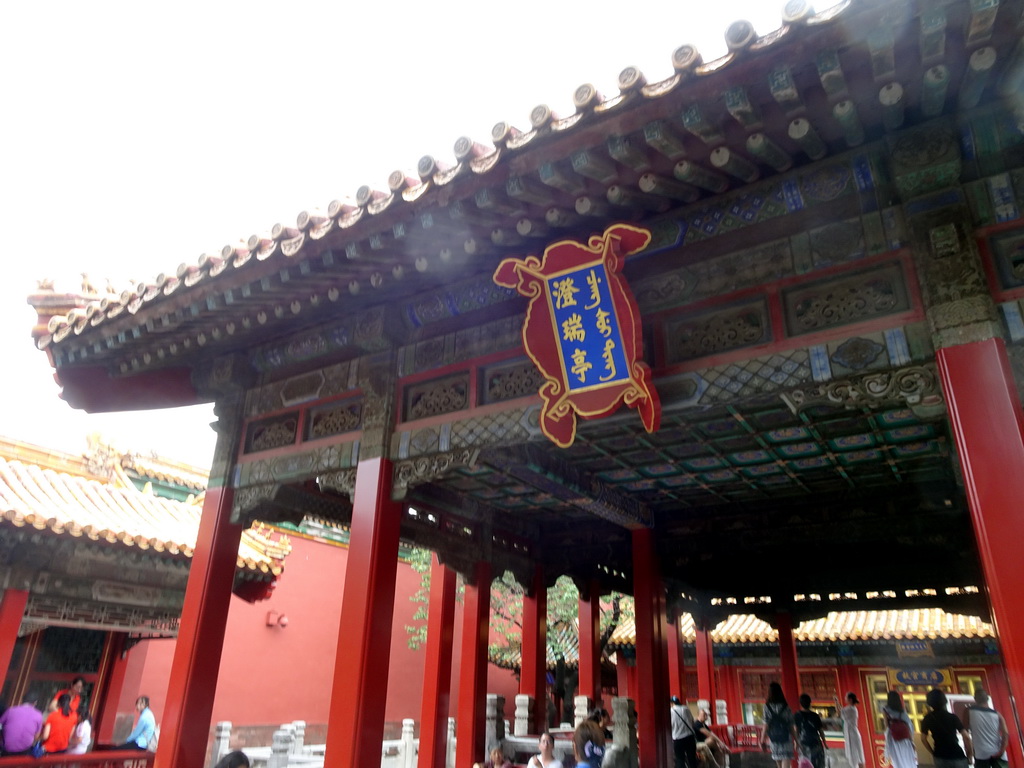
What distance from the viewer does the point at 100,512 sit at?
Answer: 8984 mm

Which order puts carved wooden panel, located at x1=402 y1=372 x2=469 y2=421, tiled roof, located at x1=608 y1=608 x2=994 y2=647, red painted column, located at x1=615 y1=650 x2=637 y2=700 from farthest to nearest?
red painted column, located at x1=615 y1=650 x2=637 y2=700 → tiled roof, located at x1=608 y1=608 x2=994 y2=647 → carved wooden panel, located at x1=402 y1=372 x2=469 y2=421

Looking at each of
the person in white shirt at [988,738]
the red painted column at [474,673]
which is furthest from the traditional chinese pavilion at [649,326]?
the person in white shirt at [988,738]

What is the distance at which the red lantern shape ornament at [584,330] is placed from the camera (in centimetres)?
393

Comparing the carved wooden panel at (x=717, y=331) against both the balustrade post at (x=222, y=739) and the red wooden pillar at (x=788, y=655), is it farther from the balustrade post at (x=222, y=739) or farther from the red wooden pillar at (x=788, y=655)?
the balustrade post at (x=222, y=739)

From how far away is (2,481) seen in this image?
8.27 meters

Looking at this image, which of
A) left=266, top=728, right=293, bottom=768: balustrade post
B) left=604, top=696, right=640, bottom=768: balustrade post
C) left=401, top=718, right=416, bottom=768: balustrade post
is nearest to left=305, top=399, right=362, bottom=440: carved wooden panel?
left=604, top=696, right=640, bottom=768: balustrade post

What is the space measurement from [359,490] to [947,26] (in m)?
4.30

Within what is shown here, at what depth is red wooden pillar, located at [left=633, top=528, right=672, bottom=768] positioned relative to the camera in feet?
24.5

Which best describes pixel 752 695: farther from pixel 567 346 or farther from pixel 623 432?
pixel 567 346

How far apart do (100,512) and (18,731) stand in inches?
102

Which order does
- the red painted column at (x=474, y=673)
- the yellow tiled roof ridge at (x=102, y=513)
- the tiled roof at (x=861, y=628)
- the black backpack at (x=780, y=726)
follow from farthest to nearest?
the tiled roof at (x=861, y=628), the black backpack at (x=780, y=726), the red painted column at (x=474, y=673), the yellow tiled roof ridge at (x=102, y=513)

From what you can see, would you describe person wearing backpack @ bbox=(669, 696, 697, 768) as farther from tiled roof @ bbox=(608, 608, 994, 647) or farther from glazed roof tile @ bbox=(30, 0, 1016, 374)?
glazed roof tile @ bbox=(30, 0, 1016, 374)

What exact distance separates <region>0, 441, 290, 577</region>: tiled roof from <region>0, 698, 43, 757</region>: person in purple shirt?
1.89m

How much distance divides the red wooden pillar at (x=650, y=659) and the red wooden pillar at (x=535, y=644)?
1989 millimetres
